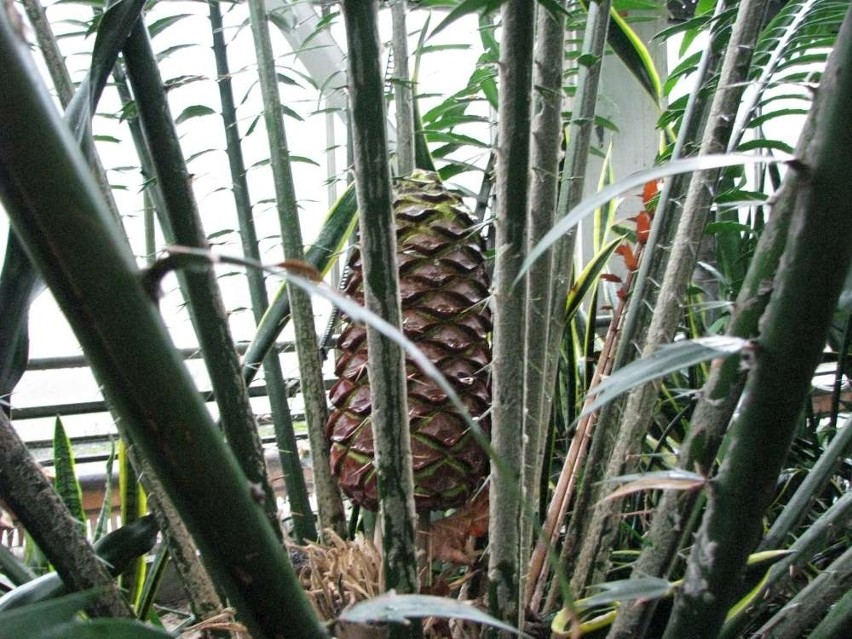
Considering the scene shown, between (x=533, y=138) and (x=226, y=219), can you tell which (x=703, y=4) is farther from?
(x=226, y=219)

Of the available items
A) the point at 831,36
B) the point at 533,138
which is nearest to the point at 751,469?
the point at 533,138

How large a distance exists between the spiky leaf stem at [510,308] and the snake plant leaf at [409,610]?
82 mm

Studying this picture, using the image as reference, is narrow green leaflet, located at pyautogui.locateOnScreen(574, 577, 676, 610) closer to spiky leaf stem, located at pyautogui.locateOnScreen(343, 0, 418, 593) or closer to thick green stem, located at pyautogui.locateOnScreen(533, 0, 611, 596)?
spiky leaf stem, located at pyautogui.locateOnScreen(343, 0, 418, 593)

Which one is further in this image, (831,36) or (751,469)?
(831,36)

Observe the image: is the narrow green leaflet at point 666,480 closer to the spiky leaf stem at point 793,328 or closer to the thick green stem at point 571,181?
the spiky leaf stem at point 793,328

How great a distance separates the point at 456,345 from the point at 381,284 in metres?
0.11

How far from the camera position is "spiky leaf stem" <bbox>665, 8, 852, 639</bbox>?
14cm

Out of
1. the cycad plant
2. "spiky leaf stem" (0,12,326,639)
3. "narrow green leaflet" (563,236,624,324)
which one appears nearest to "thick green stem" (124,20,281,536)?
the cycad plant

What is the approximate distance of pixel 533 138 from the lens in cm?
29

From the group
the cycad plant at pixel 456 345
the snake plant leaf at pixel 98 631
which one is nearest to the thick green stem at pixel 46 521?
the cycad plant at pixel 456 345

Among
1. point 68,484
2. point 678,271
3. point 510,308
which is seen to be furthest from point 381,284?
point 68,484

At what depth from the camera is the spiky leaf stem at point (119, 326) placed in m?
0.12

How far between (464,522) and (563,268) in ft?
0.46

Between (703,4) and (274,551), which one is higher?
(703,4)
